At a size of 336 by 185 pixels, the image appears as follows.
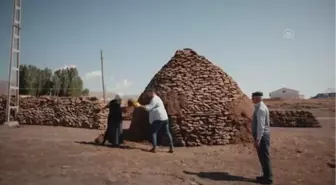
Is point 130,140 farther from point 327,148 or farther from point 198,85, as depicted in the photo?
point 327,148

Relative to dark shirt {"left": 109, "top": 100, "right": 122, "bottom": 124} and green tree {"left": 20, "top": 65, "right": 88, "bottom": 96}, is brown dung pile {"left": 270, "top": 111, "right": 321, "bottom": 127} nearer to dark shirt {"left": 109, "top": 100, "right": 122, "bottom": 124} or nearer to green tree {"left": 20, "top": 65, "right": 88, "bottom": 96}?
dark shirt {"left": 109, "top": 100, "right": 122, "bottom": 124}

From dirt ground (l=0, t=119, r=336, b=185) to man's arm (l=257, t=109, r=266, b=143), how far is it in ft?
3.33

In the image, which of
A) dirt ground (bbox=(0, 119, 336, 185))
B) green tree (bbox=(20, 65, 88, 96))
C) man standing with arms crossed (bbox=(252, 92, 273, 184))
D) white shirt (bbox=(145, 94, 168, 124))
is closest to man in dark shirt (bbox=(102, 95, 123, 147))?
dirt ground (bbox=(0, 119, 336, 185))

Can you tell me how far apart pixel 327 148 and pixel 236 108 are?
3592 mm

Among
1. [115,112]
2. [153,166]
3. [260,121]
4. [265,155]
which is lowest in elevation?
[153,166]

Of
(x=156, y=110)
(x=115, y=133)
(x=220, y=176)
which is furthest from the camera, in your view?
(x=115, y=133)

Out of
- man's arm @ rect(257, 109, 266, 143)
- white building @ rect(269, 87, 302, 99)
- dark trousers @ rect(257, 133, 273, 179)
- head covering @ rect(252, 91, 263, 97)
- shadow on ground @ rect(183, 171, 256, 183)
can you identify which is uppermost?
white building @ rect(269, 87, 302, 99)

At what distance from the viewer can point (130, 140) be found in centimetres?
1015

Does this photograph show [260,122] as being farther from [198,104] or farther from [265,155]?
[198,104]

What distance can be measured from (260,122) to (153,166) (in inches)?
102

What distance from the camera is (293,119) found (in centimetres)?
2227

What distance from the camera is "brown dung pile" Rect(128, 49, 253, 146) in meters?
9.53

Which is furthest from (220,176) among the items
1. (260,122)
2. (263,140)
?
(260,122)

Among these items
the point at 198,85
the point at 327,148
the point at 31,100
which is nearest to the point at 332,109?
the point at 327,148
